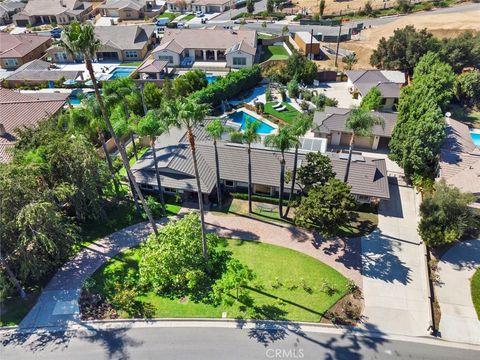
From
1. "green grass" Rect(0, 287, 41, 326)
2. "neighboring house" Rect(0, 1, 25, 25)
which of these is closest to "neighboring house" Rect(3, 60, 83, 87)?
"green grass" Rect(0, 287, 41, 326)

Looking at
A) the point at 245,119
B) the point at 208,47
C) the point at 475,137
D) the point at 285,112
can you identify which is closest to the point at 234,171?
the point at 245,119

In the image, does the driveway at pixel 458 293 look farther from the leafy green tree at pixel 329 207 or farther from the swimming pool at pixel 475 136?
the swimming pool at pixel 475 136

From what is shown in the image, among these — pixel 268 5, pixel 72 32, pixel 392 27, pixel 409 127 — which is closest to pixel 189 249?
pixel 72 32

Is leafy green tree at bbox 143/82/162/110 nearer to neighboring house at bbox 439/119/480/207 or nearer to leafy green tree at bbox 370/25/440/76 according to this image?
neighboring house at bbox 439/119/480/207

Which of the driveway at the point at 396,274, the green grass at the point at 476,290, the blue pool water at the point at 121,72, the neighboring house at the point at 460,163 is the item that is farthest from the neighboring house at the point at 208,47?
the green grass at the point at 476,290

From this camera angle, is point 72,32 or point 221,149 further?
point 221,149

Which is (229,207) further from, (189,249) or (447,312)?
(447,312)
